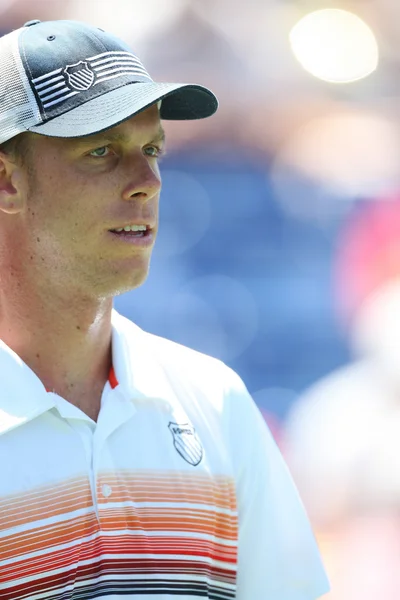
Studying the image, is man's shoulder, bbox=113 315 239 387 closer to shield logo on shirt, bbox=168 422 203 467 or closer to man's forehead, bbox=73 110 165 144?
shield logo on shirt, bbox=168 422 203 467

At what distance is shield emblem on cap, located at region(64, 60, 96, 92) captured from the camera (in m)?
1.74

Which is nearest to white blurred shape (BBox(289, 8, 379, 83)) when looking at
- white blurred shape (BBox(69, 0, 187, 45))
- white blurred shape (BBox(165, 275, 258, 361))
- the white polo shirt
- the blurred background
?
the blurred background

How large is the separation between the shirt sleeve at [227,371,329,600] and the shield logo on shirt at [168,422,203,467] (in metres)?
0.09

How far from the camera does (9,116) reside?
1.74m

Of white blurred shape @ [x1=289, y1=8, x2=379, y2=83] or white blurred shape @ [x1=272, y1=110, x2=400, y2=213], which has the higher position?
white blurred shape @ [x1=289, y1=8, x2=379, y2=83]

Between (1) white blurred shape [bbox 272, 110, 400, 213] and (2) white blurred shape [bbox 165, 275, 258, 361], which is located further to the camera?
(1) white blurred shape [bbox 272, 110, 400, 213]

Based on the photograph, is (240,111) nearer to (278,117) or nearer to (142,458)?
(278,117)

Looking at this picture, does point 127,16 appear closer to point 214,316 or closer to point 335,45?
point 335,45

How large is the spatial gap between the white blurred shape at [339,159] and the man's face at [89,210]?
116 inches

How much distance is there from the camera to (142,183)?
177cm

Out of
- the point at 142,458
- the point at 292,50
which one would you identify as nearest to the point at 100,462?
the point at 142,458

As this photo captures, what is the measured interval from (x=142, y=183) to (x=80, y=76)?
0.74 feet

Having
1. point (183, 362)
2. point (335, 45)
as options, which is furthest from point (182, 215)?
point (183, 362)

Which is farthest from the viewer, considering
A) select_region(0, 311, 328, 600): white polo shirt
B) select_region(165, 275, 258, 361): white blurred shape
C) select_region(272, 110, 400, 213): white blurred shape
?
select_region(272, 110, 400, 213): white blurred shape
